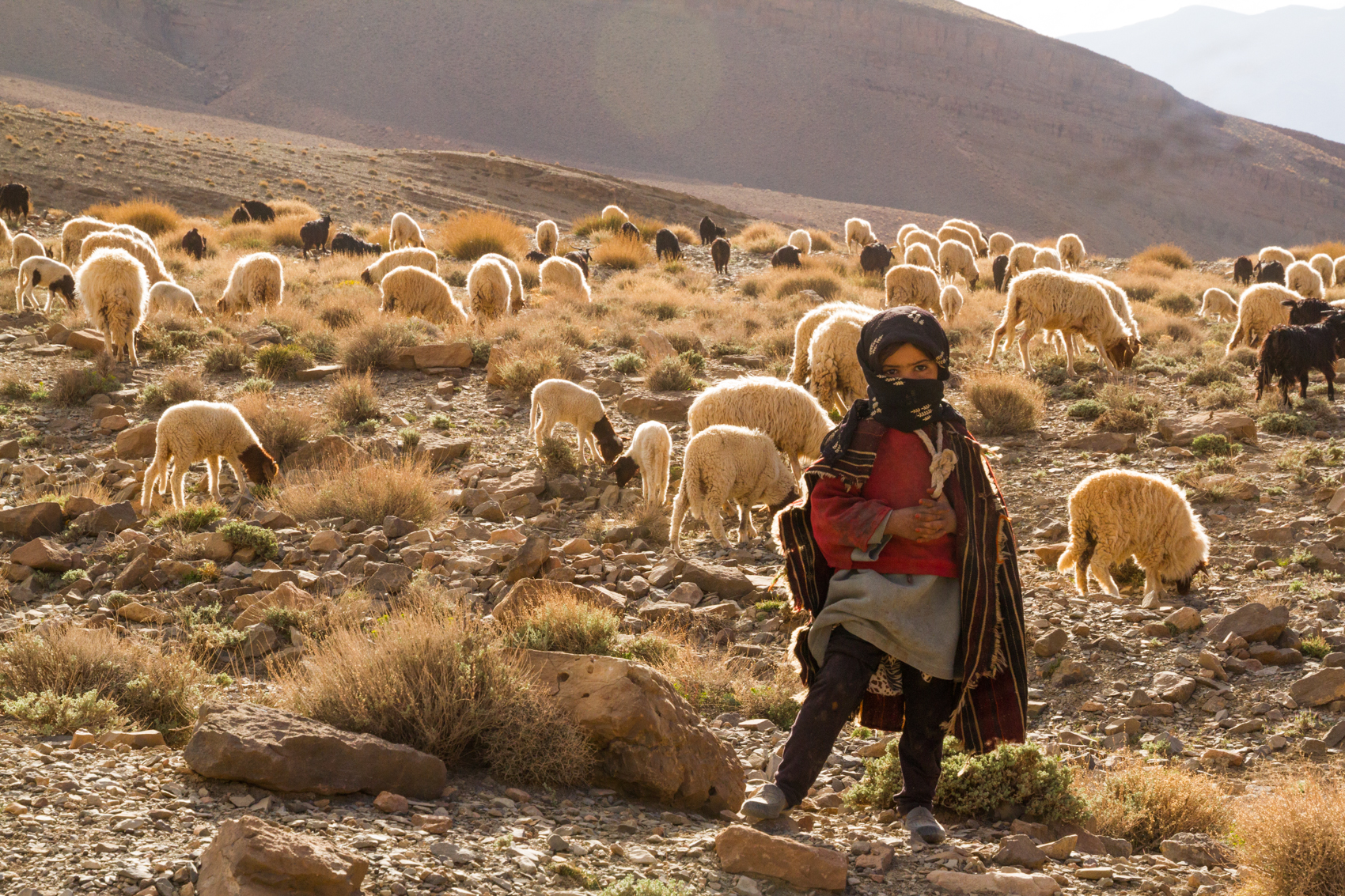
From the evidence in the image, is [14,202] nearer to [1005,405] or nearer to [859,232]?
[859,232]

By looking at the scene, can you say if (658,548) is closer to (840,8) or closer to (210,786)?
(210,786)

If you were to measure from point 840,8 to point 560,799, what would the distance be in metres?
115

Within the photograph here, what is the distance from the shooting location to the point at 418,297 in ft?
53.2

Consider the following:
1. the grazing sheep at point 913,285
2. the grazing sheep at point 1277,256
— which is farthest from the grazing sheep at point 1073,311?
the grazing sheep at point 1277,256

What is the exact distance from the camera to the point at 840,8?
106000mm

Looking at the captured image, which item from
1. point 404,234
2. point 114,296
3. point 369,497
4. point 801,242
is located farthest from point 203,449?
point 801,242

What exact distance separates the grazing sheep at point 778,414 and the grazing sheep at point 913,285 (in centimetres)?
846

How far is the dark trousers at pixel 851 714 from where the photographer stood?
3.41m

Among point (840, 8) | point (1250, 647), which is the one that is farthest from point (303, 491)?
point (840, 8)

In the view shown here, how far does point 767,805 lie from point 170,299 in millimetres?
14453

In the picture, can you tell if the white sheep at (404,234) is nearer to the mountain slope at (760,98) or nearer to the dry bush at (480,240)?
the dry bush at (480,240)

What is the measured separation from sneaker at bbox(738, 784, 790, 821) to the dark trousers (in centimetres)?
2

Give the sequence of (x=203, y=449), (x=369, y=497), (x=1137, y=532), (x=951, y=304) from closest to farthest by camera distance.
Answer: (x=1137, y=532) < (x=369, y=497) < (x=203, y=449) < (x=951, y=304)

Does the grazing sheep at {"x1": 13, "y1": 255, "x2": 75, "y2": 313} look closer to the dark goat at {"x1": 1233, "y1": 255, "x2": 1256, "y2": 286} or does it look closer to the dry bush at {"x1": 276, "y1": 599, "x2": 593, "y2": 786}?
the dry bush at {"x1": 276, "y1": 599, "x2": 593, "y2": 786}
